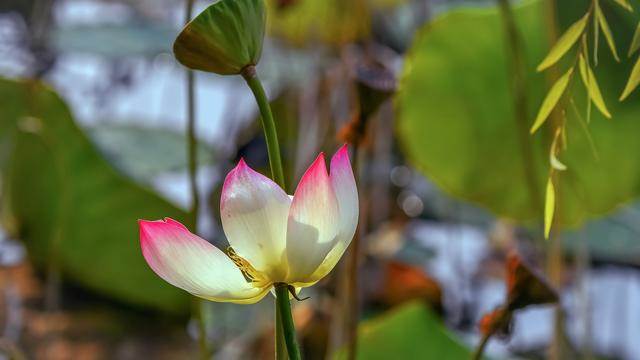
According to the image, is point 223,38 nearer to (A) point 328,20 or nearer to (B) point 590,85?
(B) point 590,85

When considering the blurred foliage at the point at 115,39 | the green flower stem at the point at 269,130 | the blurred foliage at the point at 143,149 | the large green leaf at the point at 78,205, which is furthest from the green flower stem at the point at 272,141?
the blurred foliage at the point at 115,39

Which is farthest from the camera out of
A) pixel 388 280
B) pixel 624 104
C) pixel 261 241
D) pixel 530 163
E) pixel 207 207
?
pixel 207 207

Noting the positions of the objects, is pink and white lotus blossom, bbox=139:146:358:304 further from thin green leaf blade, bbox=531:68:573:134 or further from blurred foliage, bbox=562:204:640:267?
blurred foliage, bbox=562:204:640:267

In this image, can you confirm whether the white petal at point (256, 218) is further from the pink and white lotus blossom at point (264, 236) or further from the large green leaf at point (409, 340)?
the large green leaf at point (409, 340)

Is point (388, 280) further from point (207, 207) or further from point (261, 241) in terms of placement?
point (261, 241)

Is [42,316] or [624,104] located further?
[42,316]

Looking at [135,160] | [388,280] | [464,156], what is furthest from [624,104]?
[135,160]

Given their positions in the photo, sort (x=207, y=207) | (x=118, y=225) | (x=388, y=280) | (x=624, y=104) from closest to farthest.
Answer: (x=624, y=104) → (x=118, y=225) → (x=388, y=280) → (x=207, y=207)
